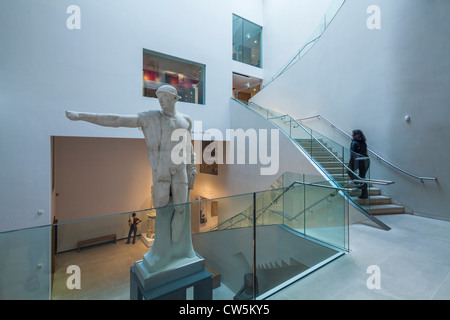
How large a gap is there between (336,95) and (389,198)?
396 cm

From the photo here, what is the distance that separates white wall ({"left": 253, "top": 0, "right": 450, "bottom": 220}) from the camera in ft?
16.7

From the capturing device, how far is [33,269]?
4.78ft

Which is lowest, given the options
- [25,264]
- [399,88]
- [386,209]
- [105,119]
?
[386,209]

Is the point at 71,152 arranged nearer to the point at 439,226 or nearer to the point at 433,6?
the point at 439,226

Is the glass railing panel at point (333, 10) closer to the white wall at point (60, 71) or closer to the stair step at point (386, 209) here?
the white wall at point (60, 71)

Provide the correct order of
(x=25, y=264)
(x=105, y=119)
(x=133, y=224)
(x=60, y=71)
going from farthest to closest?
(x=60, y=71) < (x=105, y=119) < (x=133, y=224) < (x=25, y=264)

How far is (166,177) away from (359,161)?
484 centimetres

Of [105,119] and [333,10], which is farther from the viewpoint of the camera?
[333,10]

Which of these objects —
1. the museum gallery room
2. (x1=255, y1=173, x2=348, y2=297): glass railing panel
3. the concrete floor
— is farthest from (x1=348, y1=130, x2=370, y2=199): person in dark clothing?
(x1=255, y1=173, x2=348, y2=297): glass railing panel

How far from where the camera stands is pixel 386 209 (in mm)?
5410

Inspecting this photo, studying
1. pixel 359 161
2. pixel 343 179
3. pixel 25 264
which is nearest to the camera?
pixel 25 264

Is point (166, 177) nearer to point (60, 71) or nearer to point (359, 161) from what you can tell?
point (359, 161)

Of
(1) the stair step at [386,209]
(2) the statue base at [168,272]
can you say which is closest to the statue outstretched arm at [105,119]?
(2) the statue base at [168,272]

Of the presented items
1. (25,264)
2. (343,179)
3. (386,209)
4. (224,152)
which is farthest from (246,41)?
(25,264)
